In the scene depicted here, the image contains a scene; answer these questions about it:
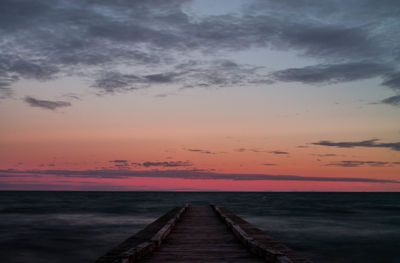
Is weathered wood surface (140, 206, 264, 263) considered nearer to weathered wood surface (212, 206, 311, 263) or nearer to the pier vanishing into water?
the pier vanishing into water

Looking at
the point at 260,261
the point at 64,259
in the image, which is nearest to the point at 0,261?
the point at 64,259

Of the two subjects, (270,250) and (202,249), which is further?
(202,249)

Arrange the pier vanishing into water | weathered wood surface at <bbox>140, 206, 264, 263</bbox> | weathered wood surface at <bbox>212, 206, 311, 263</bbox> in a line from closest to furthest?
weathered wood surface at <bbox>212, 206, 311, 263</bbox>
the pier vanishing into water
weathered wood surface at <bbox>140, 206, 264, 263</bbox>

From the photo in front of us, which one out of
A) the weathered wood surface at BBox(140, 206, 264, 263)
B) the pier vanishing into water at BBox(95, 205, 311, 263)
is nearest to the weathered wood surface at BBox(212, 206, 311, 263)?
the pier vanishing into water at BBox(95, 205, 311, 263)

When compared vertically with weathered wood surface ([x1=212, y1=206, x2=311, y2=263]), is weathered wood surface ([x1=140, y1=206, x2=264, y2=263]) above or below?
below

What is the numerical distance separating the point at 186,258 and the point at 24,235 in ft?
67.2

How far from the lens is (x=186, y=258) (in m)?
7.56

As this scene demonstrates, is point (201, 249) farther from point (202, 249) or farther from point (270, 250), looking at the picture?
point (270, 250)

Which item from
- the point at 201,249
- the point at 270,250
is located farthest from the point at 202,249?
the point at 270,250

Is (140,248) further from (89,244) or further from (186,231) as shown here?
(89,244)

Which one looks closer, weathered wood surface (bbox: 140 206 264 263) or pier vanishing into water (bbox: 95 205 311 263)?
pier vanishing into water (bbox: 95 205 311 263)

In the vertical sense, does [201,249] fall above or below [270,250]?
below

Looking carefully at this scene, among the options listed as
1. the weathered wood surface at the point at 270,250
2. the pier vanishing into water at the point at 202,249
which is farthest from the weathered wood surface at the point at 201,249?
the weathered wood surface at the point at 270,250

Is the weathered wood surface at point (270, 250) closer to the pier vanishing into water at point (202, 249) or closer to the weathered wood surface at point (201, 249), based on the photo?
the pier vanishing into water at point (202, 249)
